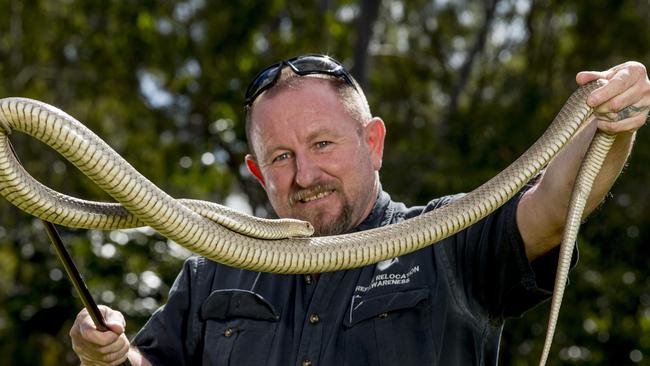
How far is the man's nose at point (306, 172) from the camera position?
17.3ft

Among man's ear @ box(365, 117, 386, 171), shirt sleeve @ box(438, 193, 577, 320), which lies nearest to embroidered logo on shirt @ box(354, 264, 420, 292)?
shirt sleeve @ box(438, 193, 577, 320)

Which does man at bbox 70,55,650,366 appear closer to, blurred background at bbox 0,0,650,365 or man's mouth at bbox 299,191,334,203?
man's mouth at bbox 299,191,334,203

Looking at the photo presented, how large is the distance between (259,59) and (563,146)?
956 cm

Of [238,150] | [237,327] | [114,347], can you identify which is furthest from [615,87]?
[238,150]

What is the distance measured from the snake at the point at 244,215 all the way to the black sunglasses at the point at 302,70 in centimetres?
113

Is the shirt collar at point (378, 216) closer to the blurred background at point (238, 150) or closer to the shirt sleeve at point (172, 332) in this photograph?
the shirt sleeve at point (172, 332)

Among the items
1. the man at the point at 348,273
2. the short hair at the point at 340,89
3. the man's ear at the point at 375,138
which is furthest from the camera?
the man's ear at the point at 375,138

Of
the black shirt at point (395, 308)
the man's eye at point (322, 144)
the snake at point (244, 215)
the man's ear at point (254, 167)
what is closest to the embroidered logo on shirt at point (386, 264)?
the black shirt at point (395, 308)

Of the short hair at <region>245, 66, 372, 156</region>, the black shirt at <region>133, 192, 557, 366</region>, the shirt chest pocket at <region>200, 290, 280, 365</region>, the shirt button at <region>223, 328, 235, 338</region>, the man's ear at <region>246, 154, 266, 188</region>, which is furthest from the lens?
the man's ear at <region>246, 154, 266, 188</region>

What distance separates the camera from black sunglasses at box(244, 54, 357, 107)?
5629 mm

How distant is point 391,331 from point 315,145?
1.10 meters

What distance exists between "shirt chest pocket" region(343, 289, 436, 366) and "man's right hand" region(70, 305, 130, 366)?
102 centimetres

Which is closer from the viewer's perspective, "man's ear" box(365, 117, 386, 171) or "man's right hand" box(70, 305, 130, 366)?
"man's right hand" box(70, 305, 130, 366)

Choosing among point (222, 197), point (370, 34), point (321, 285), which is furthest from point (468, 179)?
point (321, 285)
